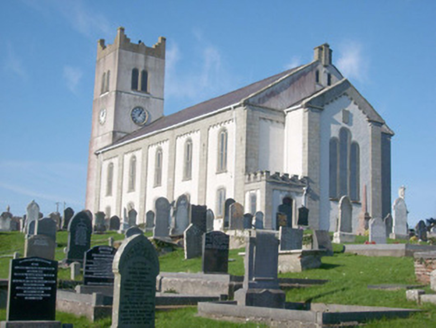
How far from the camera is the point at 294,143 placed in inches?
1645

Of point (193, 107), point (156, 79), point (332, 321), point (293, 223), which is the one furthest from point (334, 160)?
point (332, 321)

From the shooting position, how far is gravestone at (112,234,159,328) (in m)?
10.5

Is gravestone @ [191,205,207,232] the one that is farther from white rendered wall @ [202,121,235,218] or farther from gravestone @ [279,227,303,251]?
white rendered wall @ [202,121,235,218]

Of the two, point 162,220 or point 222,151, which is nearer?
point 162,220

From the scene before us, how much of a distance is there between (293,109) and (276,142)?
2403 mm

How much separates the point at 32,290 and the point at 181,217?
856 inches

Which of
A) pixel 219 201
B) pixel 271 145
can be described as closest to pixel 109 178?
pixel 219 201

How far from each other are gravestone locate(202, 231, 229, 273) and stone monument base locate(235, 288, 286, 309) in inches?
159

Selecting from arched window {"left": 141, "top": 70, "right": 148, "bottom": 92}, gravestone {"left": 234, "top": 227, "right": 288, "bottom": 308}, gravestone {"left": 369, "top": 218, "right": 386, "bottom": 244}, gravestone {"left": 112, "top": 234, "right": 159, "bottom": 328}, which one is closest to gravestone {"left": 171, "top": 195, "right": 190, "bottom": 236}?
gravestone {"left": 369, "top": 218, "right": 386, "bottom": 244}

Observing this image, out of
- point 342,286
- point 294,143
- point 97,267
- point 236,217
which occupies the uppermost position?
point 294,143

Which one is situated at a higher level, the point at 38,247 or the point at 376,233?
the point at 376,233

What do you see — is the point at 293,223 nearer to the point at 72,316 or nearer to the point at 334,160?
the point at 334,160

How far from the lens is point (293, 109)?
138 ft

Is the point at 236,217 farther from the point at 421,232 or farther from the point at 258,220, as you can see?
the point at 421,232
